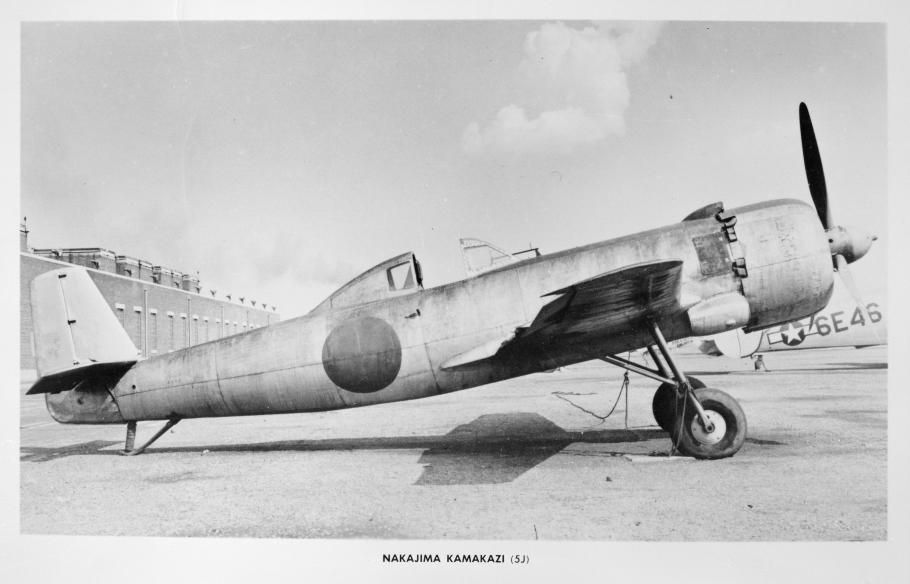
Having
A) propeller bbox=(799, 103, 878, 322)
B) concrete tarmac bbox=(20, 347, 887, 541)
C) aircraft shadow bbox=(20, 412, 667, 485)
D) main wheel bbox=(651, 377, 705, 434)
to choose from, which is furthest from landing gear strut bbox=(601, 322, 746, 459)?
propeller bbox=(799, 103, 878, 322)

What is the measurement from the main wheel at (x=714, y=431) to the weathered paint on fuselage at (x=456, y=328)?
72 cm

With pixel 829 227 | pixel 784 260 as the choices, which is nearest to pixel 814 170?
pixel 829 227

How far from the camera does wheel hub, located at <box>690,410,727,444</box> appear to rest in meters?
5.08

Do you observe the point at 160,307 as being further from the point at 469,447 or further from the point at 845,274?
the point at 845,274

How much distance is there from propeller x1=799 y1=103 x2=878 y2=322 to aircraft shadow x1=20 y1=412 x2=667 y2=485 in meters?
2.55

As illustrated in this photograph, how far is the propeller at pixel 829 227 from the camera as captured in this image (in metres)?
5.13

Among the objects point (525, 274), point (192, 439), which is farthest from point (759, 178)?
point (192, 439)

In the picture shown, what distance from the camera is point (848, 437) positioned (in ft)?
18.4

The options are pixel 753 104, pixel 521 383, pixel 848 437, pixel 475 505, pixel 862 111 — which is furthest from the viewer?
pixel 521 383

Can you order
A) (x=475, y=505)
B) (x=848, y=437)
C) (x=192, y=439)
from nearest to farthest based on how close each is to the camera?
(x=475, y=505), (x=848, y=437), (x=192, y=439)

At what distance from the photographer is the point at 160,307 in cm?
751

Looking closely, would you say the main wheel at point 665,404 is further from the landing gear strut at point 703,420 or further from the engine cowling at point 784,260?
the engine cowling at point 784,260

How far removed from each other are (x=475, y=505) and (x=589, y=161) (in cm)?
363

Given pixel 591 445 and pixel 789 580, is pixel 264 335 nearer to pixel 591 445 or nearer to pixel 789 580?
pixel 591 445
